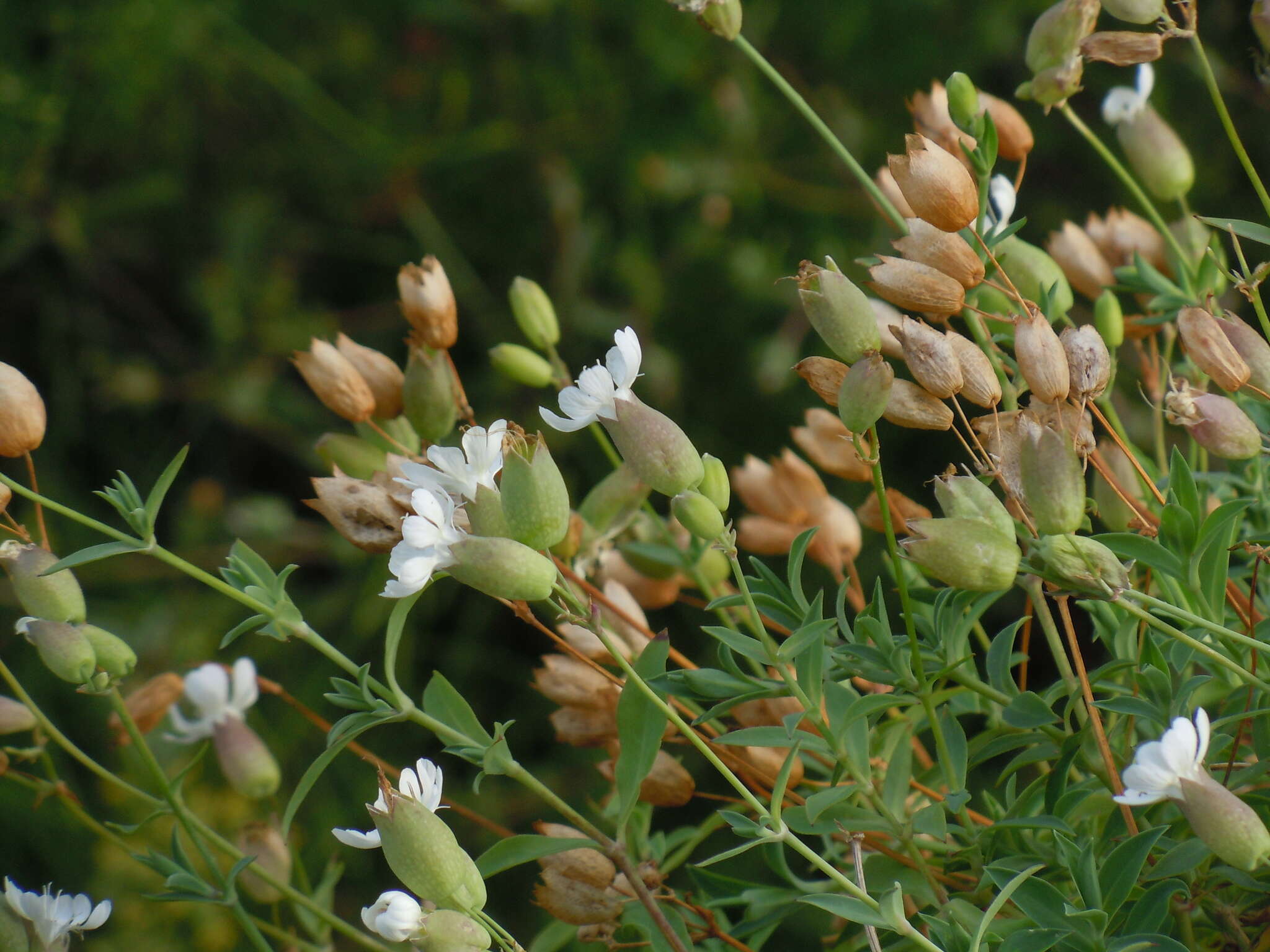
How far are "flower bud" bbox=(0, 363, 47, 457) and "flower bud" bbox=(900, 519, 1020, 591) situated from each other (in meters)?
0.29

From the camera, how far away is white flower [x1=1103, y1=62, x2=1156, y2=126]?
50 centimetres

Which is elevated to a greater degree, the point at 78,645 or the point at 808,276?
the point at 808,276

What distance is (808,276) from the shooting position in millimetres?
363

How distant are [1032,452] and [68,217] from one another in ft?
4.32

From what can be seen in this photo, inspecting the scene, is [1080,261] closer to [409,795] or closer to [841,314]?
[841,314]

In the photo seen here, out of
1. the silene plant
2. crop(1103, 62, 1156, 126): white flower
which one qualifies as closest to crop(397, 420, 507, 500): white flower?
the silene plant

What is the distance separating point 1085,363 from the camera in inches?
13.6

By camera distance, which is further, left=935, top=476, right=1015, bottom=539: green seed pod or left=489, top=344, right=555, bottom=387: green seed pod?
left=489, top=344, right=555, bottom=387: green seed pod

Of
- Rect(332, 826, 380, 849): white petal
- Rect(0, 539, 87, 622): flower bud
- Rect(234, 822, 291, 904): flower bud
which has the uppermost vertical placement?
Rect(0, 539, 87, 622): flower bud

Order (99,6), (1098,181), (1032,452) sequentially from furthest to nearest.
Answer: (1098,181)
(99,6)
(1032,452)

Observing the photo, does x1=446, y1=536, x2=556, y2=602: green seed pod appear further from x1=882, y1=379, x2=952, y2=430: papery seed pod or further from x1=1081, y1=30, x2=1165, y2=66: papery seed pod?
x1=1081, y1=30, x2=1165, y2=66: papery seed pod

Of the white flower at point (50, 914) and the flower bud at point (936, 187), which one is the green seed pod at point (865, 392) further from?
the white flower at point (50, 914)

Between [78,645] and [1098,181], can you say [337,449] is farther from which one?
[1098,181]

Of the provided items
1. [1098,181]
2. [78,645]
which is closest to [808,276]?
[78,645]
